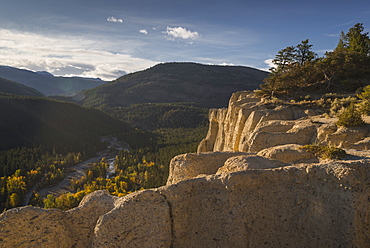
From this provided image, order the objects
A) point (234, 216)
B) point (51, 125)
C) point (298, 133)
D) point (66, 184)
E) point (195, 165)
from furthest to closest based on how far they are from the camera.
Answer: point (51, 125) < point (66, 184) < point (298, 133) < point (195, 165) < point (234, 216)

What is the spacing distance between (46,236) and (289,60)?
4520 centimetres

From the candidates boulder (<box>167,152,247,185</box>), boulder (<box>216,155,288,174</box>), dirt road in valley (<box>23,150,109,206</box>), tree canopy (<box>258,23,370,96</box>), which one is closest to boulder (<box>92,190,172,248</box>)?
boulder (<box>216,155,288,174</box>)

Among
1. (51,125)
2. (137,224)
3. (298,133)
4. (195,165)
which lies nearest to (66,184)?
(195,165)

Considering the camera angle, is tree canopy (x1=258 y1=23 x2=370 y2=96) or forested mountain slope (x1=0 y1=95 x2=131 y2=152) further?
forested mountain slope (x1=0 y1=95 x2=131 y2=152)

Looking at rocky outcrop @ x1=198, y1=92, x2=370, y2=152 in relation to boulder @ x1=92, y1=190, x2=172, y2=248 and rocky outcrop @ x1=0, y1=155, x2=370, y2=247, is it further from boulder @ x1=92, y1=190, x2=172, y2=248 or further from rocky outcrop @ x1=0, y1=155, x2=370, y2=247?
boulder @ x1=92, y1=190, x2=172, y2=248

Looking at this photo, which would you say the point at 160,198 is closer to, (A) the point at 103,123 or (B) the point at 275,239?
(B) the point at 275,239

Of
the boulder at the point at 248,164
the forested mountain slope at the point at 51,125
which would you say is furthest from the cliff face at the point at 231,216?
the forested mountain slope at the point at 51,125

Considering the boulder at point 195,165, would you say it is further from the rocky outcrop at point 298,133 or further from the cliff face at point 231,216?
the rocky outcrop at point 298,133

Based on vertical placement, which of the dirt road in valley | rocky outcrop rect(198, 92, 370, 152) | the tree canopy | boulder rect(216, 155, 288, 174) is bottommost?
the dirt road in valley

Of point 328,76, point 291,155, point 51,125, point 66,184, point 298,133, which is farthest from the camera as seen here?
point 51,125

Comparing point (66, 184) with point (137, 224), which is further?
point (66, 184)

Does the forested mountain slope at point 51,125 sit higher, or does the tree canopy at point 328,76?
the tree canopy at point 328,76

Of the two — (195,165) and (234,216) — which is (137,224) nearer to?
(234,216)

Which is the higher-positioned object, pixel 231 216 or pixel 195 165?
pixel 195 165
